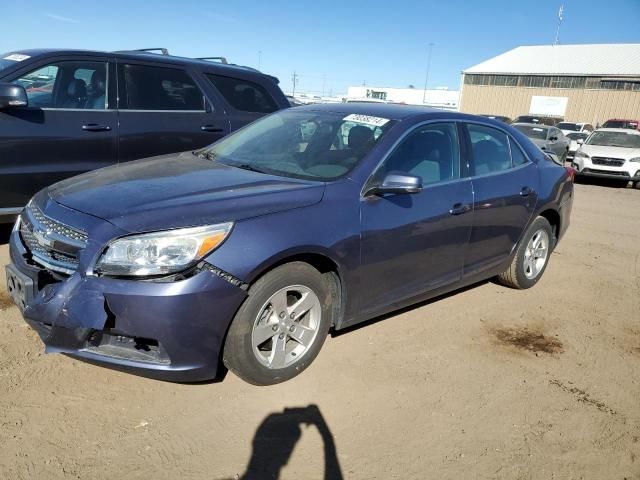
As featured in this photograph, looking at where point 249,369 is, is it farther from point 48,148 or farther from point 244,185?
point 48,148

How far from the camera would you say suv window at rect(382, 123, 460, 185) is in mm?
3445

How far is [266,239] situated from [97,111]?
10.3 feet

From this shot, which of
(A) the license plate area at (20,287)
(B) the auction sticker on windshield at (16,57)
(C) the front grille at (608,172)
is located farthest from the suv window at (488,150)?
(C) the front grille at (608,172)

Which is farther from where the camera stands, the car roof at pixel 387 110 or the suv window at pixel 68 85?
the suv window at pixel 68 85

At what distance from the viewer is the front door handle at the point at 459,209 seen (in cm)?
362

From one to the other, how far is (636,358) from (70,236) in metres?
3.82

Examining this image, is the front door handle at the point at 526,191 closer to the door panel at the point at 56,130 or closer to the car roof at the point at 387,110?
the car roof at the point at 387,110

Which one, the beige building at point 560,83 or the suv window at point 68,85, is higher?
the beige building at point 560,83

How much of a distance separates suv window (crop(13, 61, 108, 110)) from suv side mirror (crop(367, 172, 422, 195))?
3.20m

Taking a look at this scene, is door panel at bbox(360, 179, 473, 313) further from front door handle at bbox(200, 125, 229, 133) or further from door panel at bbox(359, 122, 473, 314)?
front door handle at bbox(200, 125, 229, 133)

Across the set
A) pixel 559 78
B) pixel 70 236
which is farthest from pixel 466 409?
pixel 559 78

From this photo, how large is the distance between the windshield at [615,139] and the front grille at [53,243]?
14.9 m

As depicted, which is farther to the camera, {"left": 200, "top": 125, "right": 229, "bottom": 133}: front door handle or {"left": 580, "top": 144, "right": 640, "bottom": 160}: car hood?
{"left": 580, "top": 144, "right": 640, "bottom": 160}: car hood

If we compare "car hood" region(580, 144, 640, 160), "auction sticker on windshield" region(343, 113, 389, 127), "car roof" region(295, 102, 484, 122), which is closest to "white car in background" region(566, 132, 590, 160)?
"car hood" region(580, 144, 640, 160)
